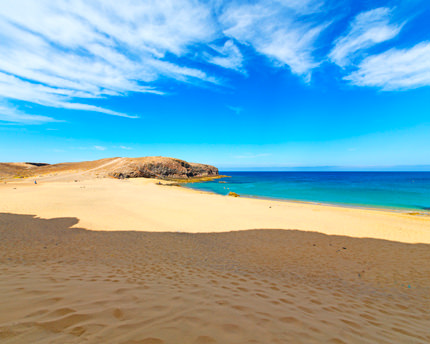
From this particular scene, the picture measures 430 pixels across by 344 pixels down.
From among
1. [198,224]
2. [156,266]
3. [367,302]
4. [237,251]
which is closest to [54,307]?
[156,266]

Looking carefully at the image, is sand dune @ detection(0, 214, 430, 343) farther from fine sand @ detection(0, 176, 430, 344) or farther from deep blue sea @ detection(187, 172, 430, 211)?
deep blue sea @ detection(187, 172, 430, 211)

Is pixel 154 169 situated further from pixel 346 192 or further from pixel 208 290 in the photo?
pixel 208 290

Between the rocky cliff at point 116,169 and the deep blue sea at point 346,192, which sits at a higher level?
the rocky cliff at point 116,169

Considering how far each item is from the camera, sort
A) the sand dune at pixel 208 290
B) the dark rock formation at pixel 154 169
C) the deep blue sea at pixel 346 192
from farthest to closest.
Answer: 1. the dark rock formation at pixel 154 169
2. the deep blue sea at pixel 346 192
3. the sand dune at pixel 208 290

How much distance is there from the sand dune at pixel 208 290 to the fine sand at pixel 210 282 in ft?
0.09

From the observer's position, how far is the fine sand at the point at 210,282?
2582 mm

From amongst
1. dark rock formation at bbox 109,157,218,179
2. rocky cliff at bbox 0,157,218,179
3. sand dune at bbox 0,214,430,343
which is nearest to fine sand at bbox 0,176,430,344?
sand dune at bbox 0,214,430,343

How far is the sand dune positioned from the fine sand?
0.09 feet

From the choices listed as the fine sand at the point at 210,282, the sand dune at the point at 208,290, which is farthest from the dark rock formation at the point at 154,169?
the sand dune at the point at 208,290

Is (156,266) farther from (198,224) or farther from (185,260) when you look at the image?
(198,224)

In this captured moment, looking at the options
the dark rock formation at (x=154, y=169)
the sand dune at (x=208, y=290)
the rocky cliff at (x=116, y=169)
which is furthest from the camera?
the dark rock formation at (x=154, y=169)

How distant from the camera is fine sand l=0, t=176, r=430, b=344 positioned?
2.58 m

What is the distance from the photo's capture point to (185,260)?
726 centimetres

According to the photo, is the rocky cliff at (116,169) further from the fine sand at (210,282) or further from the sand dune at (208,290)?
the sand dune at (208,290)
